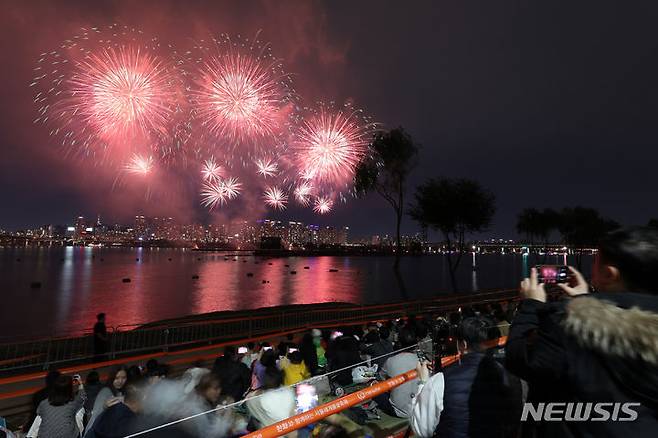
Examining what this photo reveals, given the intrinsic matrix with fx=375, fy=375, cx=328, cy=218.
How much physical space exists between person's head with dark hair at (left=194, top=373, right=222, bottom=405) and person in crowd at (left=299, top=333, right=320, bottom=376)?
153 inches

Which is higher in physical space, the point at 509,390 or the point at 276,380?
the point at 509,390

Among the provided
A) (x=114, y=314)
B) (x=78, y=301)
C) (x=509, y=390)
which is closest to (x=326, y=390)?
(x=509, y=390)

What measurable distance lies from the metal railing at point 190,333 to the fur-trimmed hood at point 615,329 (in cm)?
1396

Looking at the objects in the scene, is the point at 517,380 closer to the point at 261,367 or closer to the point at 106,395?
the point at 261,367

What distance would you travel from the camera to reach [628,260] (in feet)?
6.02

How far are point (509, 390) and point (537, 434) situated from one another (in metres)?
1.01

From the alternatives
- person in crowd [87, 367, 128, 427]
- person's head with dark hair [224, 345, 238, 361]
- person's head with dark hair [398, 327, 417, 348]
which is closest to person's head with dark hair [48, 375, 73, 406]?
person in crowd [87, 367, 128, 427]

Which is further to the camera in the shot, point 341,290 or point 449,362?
point 341,290

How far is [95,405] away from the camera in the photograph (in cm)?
586

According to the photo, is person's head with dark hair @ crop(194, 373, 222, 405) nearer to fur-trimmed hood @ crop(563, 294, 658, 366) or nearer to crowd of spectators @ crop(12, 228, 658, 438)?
crowd of spectators @ crop(12, 228, 658, 438)

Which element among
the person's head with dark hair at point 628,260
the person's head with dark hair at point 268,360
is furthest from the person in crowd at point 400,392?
the person's head with dark hair at point 628,260

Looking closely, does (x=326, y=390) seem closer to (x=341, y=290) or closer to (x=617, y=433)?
(x=617, y=433)

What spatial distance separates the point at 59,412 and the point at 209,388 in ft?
7.60

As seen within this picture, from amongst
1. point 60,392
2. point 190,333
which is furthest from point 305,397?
point 190,333
